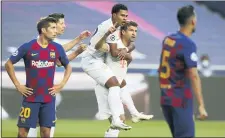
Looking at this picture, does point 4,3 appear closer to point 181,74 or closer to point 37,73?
point 37,73

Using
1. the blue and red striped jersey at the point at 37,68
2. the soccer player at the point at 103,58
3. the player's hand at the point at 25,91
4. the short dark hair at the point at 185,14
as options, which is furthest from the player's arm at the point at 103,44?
the short dark hair at the point at 185,14

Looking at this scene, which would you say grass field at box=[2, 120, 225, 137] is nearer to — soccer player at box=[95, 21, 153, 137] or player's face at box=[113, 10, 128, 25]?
soccer player at box=[95, 21, 153, 137]

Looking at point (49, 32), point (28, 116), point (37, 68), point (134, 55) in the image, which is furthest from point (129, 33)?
point (134, 55)

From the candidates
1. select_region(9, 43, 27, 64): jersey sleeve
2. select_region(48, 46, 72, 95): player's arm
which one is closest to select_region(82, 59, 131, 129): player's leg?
select_region(48, 46, 72, 95): player's arm

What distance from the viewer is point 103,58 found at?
37.2 feet

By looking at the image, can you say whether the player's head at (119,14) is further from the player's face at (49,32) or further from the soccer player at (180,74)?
the soccer player at (180,74)

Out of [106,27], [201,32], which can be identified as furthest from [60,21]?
[201,32]

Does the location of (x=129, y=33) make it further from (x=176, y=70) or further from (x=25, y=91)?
(x=176, y=70)

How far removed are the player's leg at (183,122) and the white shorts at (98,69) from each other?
9.69 ft

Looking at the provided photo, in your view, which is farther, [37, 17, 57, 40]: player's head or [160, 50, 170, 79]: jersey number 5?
[37, 17, 57, 40]: player's head

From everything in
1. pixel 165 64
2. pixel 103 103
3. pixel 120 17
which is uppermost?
pixel 120 17

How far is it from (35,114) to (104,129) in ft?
28.7

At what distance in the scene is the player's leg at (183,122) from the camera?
8125 mm

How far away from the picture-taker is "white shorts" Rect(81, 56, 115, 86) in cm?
1104
